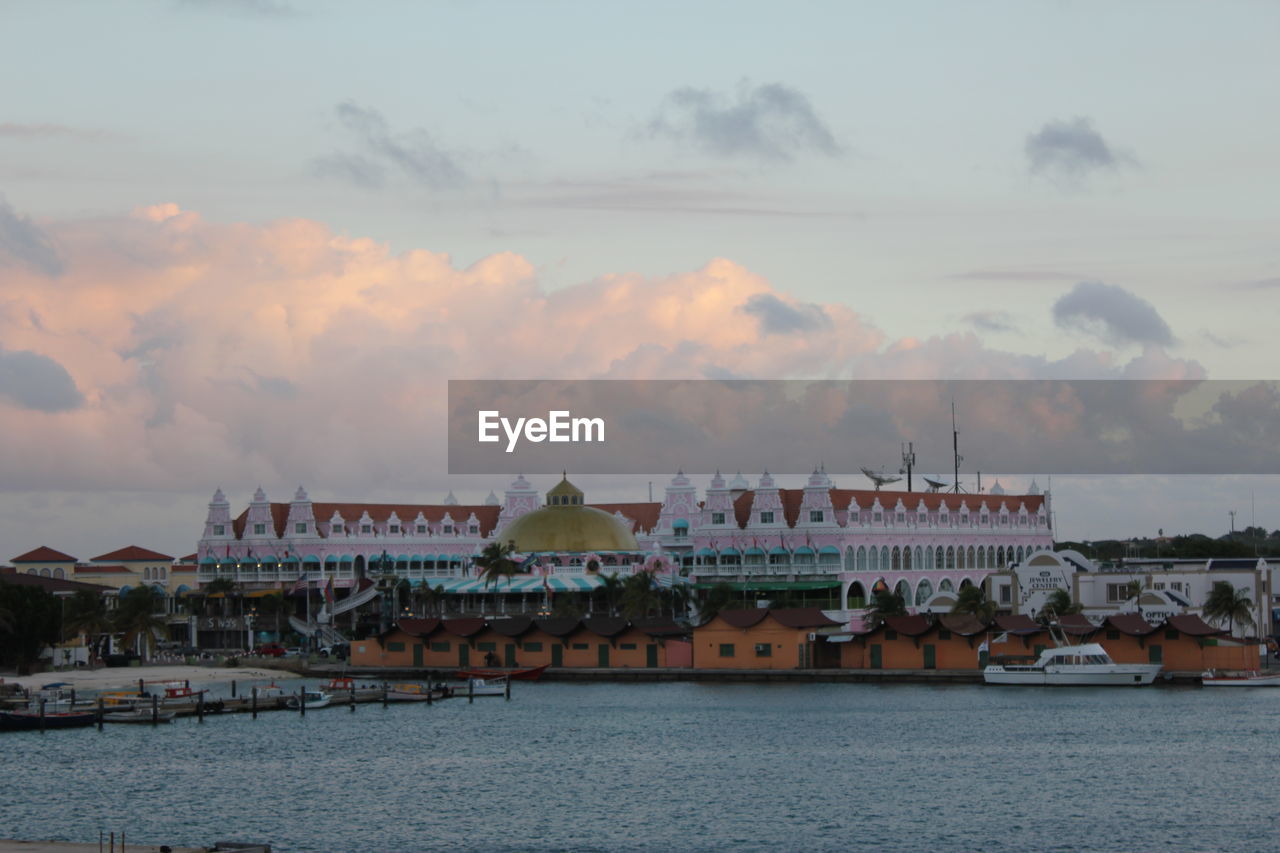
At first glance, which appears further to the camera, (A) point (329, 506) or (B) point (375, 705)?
(A) point (329, 506)

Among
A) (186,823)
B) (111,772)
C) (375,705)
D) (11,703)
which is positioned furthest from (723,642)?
(186,823)

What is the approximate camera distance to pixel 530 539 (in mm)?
176375

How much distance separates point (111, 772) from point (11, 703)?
26.5 meters

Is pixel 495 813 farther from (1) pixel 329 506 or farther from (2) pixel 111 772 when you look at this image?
(1) pixel 329 506

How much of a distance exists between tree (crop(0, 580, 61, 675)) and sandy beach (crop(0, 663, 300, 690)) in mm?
1849

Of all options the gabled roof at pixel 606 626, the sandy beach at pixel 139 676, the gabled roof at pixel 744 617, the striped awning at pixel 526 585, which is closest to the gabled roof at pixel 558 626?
the gabled roof at pixel 606 626

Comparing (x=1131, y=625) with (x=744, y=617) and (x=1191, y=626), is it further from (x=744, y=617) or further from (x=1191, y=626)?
(x=744, y=617)

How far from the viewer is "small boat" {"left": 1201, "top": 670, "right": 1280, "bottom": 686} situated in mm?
122750

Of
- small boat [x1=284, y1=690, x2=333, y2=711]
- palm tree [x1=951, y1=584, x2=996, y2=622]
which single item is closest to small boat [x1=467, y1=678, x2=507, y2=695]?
small boat [x1=284, y1=690, x2=333, y2=711]

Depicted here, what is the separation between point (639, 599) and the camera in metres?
155

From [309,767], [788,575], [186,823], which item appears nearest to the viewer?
[186,823]

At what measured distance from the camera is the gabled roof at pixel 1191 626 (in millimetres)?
126562

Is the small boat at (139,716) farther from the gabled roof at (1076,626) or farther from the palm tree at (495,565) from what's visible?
the gabled roof at (1076,626)

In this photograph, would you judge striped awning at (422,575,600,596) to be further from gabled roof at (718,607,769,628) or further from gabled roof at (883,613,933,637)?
gabled roof at (883,613,933,637)
